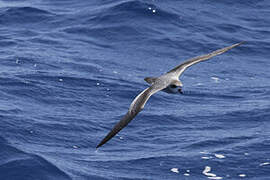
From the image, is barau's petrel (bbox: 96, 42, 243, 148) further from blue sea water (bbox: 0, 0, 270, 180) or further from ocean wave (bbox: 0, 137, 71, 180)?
ocean wave (bbox: 0, 137, 71, 180)

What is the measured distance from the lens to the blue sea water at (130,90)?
15.6 m

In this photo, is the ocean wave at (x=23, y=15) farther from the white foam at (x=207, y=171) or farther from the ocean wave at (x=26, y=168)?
the white foam at (x=207, y=171)

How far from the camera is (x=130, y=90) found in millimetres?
20891

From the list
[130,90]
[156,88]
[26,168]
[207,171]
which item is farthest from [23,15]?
[156,88]

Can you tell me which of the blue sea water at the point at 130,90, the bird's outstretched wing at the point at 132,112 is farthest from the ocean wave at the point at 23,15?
the bird's outstretched wing at the point at 132,112

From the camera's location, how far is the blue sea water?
15633mm

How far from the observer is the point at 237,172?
50.9 ft

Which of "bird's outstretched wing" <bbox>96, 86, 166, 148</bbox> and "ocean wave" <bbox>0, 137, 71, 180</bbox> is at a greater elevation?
"bird's outstretched wing" <bbox>96, 86, 166, 148</bbox>

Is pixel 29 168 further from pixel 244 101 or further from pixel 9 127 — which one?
pixel 244 101

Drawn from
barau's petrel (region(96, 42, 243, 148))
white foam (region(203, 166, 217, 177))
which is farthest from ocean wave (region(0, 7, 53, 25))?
barau's petrel (region(96, 42, 243, 148))

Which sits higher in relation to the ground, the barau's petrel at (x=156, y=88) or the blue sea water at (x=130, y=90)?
the barau's petrel at (x=156, y=88)

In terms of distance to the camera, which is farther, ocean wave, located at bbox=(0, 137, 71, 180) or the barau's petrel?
ocean wave, located at bbox=(0, 137, 71, 180)

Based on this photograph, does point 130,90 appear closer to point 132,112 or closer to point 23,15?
point 132,112

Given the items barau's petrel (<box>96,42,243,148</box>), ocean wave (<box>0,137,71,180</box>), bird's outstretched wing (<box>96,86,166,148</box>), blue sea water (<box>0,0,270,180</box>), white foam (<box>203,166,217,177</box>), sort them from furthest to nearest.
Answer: blue sea water (<box>0,0,270,180</box>) < white foam (<box>203,166,217,177</box>) < ocean wave (<box>0,137,71,180</box>) < barau's petrel (<box>96,42,243,148</box>) < bird's outstretched wing (<box>96,86,166,148</box>)
